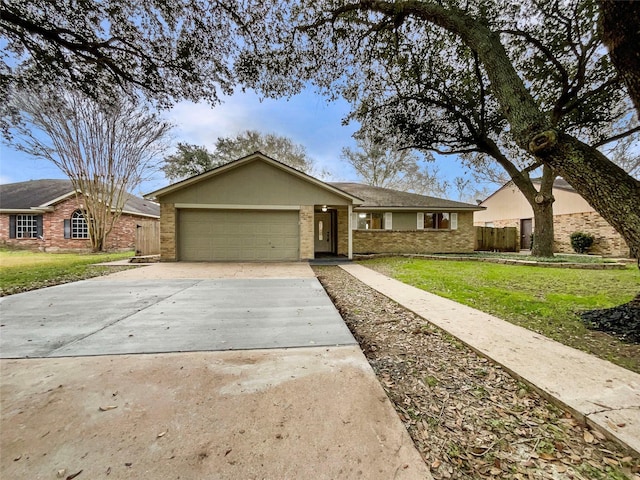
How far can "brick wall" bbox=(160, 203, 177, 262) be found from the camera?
10805mm

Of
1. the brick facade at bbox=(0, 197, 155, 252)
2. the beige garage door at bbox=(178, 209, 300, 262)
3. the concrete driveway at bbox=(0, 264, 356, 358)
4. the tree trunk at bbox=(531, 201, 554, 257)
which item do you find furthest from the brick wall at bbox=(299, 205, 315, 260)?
the brick facade at bbox=(0, 197, 155, 252)

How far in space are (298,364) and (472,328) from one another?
235cm

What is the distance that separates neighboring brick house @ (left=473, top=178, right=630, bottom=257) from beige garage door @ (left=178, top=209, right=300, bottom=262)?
1145 cm

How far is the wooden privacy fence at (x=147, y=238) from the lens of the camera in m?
12.5

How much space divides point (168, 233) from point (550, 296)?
11.9m

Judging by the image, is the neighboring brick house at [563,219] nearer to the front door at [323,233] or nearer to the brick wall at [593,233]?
the brick wall at [593,233]

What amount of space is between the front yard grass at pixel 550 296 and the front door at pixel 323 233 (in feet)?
24.4

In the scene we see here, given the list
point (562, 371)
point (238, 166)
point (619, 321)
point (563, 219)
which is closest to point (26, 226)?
point (238, 166)

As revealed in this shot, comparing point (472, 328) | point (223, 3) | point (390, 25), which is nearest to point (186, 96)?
point (223, 3)

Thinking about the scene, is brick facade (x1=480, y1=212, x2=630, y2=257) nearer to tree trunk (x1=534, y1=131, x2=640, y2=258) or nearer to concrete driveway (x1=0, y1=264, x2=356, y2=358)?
tree trunk (x1=534, y1=131, x2=640, y2=258)

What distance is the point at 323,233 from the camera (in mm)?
15164

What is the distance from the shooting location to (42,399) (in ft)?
6.40

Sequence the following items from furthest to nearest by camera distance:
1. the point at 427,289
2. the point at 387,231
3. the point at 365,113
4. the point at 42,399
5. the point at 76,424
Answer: the point at 387,231 → the point at 365,113 → the point at 427,289 → the point at 42,399 → the point at 76,424

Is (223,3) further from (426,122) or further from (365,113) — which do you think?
(426,122)
